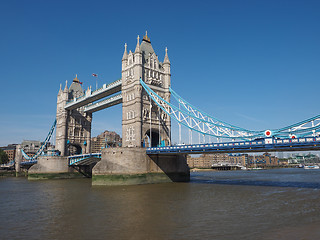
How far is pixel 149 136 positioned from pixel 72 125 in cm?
2880

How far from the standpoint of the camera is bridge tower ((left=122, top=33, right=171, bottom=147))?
44.6 m

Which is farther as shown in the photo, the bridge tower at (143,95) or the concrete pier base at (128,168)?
the bridge tower at (143,95)

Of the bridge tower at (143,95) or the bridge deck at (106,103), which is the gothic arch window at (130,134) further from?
the bridge deck at (106,103)

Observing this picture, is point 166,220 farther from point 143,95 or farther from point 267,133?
point 143,95

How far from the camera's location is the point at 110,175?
3709cm

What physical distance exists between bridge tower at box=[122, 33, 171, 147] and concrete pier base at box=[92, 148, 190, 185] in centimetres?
468

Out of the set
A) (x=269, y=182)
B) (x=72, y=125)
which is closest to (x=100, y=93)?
(x=72, y=125)

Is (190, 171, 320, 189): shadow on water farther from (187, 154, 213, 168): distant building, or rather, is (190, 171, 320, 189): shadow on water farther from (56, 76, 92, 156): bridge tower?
(187, 154, 213, 168): distant building

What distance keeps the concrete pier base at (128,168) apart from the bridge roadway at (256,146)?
2339mm

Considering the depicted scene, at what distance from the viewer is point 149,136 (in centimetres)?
5056

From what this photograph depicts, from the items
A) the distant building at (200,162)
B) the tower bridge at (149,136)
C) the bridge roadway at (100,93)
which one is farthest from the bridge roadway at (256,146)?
the distant building at (200,162)

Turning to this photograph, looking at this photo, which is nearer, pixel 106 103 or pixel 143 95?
pixel 143 95

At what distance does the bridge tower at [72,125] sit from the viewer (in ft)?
226

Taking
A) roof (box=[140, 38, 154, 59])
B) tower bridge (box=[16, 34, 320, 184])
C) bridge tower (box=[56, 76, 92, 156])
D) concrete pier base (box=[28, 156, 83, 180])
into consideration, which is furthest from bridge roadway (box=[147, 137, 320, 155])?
bridge tower (box=[56, 76, 92, 156])
